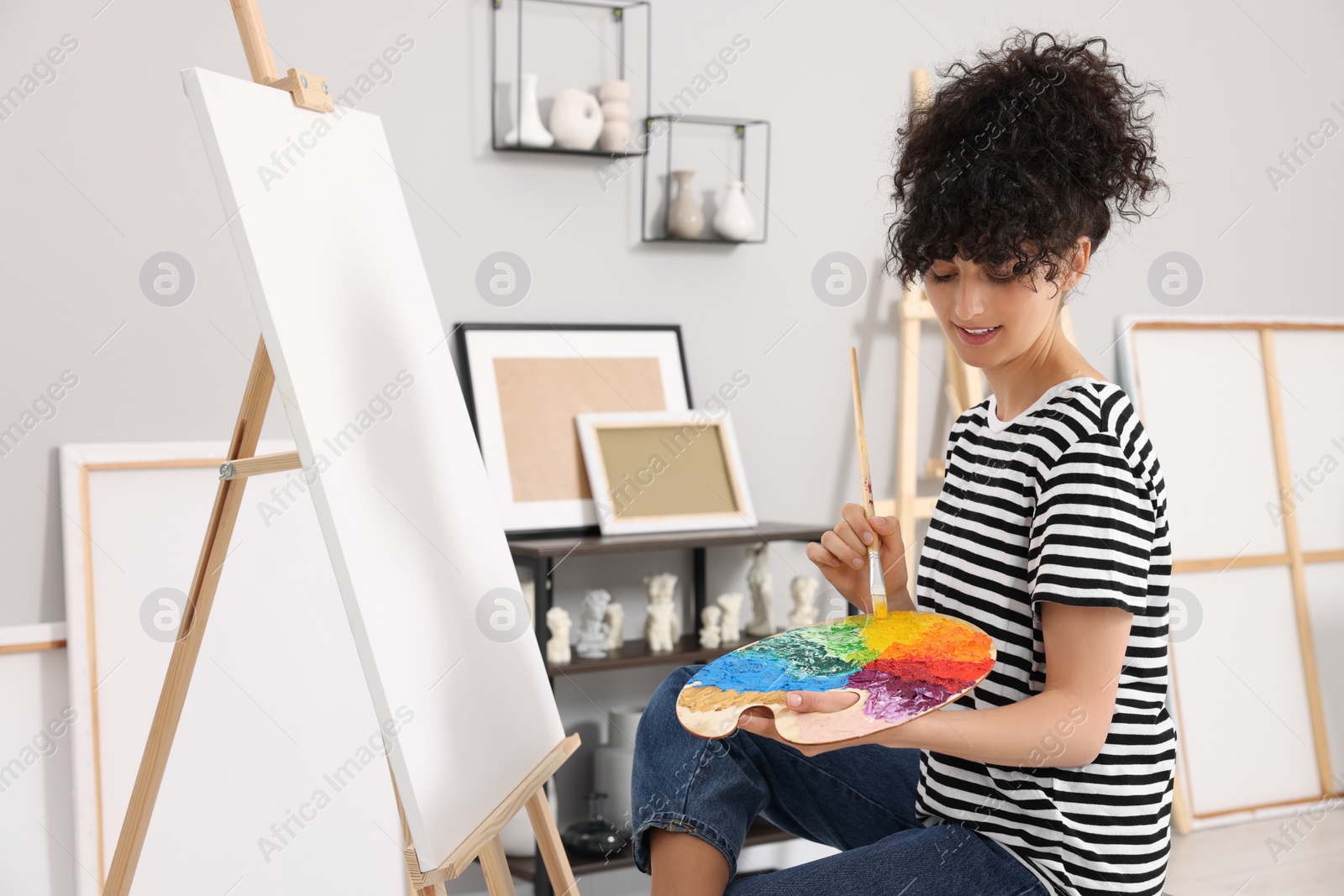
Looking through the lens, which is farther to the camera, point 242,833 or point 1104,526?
point 242,833

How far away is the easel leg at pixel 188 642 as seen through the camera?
4.32ft

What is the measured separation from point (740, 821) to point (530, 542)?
113 cm

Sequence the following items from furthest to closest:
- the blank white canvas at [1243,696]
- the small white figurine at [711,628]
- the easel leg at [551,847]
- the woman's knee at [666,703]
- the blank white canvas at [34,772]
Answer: the blank white canvas at [1243,696]
the small white figurine at [711,628]
the blank white canvas at [34,772]
the easel leg at [551,847]
the woman's knee at [666,703]

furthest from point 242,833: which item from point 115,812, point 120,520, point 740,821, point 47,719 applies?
point 740,821

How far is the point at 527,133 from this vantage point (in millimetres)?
2354

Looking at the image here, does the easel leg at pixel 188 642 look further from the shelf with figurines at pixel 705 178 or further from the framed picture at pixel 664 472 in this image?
the shelf with figurines at pixel 705 178

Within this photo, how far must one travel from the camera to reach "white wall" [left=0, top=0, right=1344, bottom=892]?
208cm

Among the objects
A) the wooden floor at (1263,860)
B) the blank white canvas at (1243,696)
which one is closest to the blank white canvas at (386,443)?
the wooden floor at (1263,860)

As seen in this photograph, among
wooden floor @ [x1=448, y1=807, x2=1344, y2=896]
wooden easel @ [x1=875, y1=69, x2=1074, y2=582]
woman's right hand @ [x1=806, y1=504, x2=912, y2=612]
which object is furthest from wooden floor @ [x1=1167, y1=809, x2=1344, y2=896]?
woman's right hand @ [x1=806, y1=504, x2=912, y2=612]

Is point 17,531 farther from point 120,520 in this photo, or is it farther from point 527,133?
point 527,133

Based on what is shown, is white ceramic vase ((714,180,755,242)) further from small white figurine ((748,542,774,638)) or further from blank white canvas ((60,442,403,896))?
blank white canvas ((60,442,403,896))

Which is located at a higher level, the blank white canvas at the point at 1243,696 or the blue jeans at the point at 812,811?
the blue jeans at the point at 812,811

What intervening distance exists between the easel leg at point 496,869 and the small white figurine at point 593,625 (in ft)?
3.28

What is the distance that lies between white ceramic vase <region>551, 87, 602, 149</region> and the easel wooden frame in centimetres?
158
